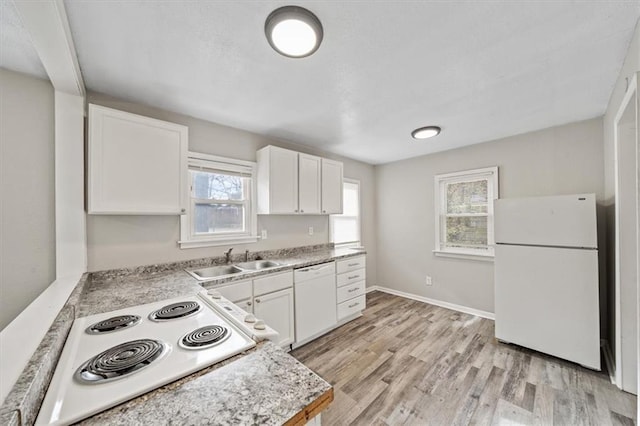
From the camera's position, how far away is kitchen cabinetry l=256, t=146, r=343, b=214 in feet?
9.27

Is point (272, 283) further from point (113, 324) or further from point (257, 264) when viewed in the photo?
point (113, 324)

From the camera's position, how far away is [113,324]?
1176 millimetres

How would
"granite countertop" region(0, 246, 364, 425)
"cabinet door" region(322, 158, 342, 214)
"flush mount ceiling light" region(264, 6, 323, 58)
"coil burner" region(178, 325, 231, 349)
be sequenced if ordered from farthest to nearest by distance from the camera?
1. "cabinet door" region(322, 158, 342, 214)
2. "flush mount ceiling light" region(264, 6, 323, 58)
3. "coil burner" region(178, 325, 231, 349)
4. "granite countertop" region(0, 246, 364, 425)

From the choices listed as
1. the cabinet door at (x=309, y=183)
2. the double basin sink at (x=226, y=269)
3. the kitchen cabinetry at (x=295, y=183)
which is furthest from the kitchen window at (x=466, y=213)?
the double basin sink at (x=226, y=269)

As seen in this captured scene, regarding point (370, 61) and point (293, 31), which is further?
point (370, 61)

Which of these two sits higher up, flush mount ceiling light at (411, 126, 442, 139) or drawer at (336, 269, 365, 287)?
flush mount ceiling light at (411, 126, 442, 139)

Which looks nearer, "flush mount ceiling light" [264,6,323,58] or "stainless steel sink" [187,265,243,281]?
"flush mount ceiling light" [264,6,323,58]

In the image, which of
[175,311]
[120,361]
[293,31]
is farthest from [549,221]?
[120,361]

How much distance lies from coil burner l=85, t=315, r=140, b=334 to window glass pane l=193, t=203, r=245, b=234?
1.35 metres

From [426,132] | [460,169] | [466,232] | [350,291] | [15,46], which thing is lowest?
[350,291]

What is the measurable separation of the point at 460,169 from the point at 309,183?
220cm

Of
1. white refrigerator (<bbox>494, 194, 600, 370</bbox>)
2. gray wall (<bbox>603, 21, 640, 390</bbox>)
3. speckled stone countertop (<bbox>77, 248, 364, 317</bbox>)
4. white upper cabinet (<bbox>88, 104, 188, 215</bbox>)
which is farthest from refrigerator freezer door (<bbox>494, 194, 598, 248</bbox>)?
white upper cabinet (<bbox>88, 104, 188, 215</bbox>)

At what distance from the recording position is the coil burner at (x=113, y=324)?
1121 mm

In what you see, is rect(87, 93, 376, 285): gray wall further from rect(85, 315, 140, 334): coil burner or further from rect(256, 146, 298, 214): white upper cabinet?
rect(85, 315, 140, 334): coil burner
